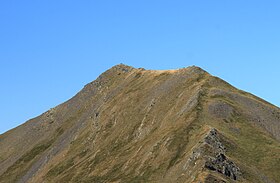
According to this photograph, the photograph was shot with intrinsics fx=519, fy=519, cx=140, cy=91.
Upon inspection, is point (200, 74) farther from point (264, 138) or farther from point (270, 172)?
point (270, 172)

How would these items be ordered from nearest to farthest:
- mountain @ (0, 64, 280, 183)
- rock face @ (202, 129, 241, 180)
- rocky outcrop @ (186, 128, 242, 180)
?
rock face @ (202, 129, 241, 180), rocky outcrop @ (186, 128, 242, 180), mountain @ (0, 64, 280, 183)

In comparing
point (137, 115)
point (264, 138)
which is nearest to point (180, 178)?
point (264, 138)

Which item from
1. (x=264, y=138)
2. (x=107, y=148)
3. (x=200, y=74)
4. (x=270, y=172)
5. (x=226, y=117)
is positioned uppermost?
(x=200, y=74)

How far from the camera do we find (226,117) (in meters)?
158

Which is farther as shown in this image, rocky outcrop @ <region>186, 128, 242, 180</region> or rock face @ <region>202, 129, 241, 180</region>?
rocky outcrop @ <region>186, 128, 242, 180</region>

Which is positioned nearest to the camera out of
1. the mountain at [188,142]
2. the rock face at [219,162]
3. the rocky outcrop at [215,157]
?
the rock face at [219,162]

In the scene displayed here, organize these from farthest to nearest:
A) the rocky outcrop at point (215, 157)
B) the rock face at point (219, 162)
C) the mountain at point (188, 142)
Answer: the mountain at point (188, 142), the rocky outcrop at point (215, 157), the rock face at point (219, 162)

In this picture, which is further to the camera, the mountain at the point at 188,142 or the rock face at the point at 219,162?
the mountain at the point at 188,142

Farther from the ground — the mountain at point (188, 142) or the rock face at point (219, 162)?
the mountain at point (188, 142)

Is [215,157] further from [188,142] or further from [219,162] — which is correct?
[188,142]

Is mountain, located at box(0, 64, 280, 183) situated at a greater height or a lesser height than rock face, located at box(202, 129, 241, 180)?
greater

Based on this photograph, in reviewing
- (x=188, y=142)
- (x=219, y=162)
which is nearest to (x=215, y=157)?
(x=219, y=162)

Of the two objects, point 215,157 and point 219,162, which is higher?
point 215,157

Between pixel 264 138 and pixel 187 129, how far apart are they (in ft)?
74.8
